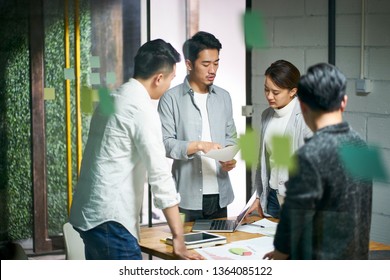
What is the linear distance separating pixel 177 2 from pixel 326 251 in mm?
979

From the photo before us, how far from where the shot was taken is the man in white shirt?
2.42m

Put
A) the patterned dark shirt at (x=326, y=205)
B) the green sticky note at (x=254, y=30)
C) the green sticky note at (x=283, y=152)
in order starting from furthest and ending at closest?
the green sticky note at (x=254, y=30)
the green sticky note at (x=283, y=152)
the patterned dark shirt at (x=326, y=205)

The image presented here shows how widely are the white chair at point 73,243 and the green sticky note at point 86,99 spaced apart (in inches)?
16.2

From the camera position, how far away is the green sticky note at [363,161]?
2293 mm

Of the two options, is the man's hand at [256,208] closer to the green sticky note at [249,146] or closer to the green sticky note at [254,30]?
the green sticky note at [249,146]

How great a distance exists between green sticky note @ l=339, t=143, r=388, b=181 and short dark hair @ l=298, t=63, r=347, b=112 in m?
0.15

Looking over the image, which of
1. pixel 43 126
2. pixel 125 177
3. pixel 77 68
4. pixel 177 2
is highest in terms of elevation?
pixel 177 2

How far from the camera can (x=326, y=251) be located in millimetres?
2391

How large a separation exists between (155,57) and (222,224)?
0.64m

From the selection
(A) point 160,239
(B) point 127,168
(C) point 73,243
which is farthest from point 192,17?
(C) point 73,243

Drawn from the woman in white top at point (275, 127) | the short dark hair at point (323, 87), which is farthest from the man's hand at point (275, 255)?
the short dark hair at point (323, 87)

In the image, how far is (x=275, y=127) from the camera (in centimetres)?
245
